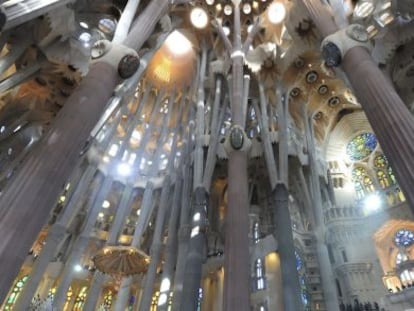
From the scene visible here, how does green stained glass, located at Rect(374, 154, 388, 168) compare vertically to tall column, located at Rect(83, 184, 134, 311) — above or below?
above

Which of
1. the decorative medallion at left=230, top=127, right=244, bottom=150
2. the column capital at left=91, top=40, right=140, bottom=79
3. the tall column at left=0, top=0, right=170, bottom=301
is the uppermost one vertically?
the decorative medallion at left=230, top=127, right=244, bottom=150

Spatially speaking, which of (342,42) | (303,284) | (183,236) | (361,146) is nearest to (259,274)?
(303,284)

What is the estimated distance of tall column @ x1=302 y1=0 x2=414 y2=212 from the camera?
18.7 feet

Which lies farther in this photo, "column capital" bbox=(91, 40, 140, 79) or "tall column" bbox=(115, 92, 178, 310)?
"tall column" bbox=(115, 92, 178, 310)

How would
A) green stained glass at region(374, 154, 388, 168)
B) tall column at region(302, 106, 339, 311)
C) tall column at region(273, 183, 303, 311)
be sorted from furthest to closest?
1. green stained glass at region(374, 154, 388, 168)
2. tall column at region(302, 106, 339, 311)
3. tall column at region(273, 183, 303, 311)

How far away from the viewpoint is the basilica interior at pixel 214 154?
22.7 feet

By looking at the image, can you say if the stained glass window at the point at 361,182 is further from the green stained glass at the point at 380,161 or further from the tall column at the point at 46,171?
the tall column at the point at 46,171

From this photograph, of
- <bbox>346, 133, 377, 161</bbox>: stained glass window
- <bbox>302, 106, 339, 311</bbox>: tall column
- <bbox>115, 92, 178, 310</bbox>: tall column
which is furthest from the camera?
<bbox>346, 133, 377, 161</bbox>: stained glass window

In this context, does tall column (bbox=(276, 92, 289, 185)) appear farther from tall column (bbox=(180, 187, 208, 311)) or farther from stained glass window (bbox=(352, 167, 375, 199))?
stained glass window (bbox=(352, 167, 375, 199))

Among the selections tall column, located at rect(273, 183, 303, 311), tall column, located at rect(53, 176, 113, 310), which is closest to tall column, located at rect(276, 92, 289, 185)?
tall column, located at rect(273, 183, 303, 311)

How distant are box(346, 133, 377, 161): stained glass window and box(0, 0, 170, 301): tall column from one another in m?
17.0

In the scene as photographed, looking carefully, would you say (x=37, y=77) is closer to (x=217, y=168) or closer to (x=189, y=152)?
(x=189, y=152)

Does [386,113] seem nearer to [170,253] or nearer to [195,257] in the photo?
[195,257]

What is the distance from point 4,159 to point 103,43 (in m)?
9.50
